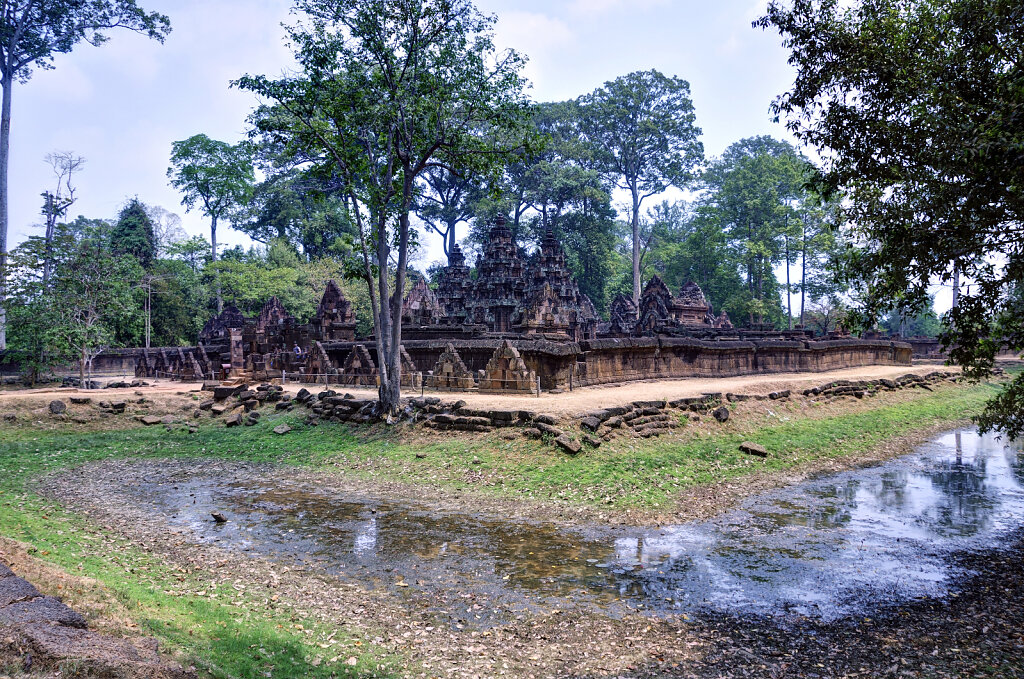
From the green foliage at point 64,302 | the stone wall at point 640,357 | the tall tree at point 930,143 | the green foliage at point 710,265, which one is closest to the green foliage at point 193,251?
the green foliage at point 64,302

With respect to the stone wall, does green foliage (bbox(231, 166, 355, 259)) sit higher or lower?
higher

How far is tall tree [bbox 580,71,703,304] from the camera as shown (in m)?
56.9

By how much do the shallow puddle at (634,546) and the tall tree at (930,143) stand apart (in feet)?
9.39

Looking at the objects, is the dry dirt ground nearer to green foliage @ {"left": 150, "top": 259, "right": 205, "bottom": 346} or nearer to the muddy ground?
the muddy ground

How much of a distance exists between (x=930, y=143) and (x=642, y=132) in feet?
169

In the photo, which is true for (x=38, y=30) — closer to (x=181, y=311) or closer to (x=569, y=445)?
(x=181, y=311)

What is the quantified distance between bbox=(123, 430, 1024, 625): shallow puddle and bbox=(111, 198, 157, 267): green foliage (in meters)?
39.9

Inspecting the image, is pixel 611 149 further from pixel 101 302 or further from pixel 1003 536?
pixel 1003 536

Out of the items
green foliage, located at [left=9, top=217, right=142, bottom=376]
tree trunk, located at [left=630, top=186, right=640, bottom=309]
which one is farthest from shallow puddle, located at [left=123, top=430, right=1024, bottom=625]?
tree trunk, located at [left=630, top=186, right=640, bottom=309]

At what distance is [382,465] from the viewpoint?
14984 mm

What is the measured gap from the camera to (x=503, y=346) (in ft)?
66.7

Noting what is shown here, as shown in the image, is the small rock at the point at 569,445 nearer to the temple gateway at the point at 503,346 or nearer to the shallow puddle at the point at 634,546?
the shallow puddle at the point at 634,546

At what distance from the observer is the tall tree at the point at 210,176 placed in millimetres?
51219

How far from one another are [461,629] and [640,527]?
4.68 m
